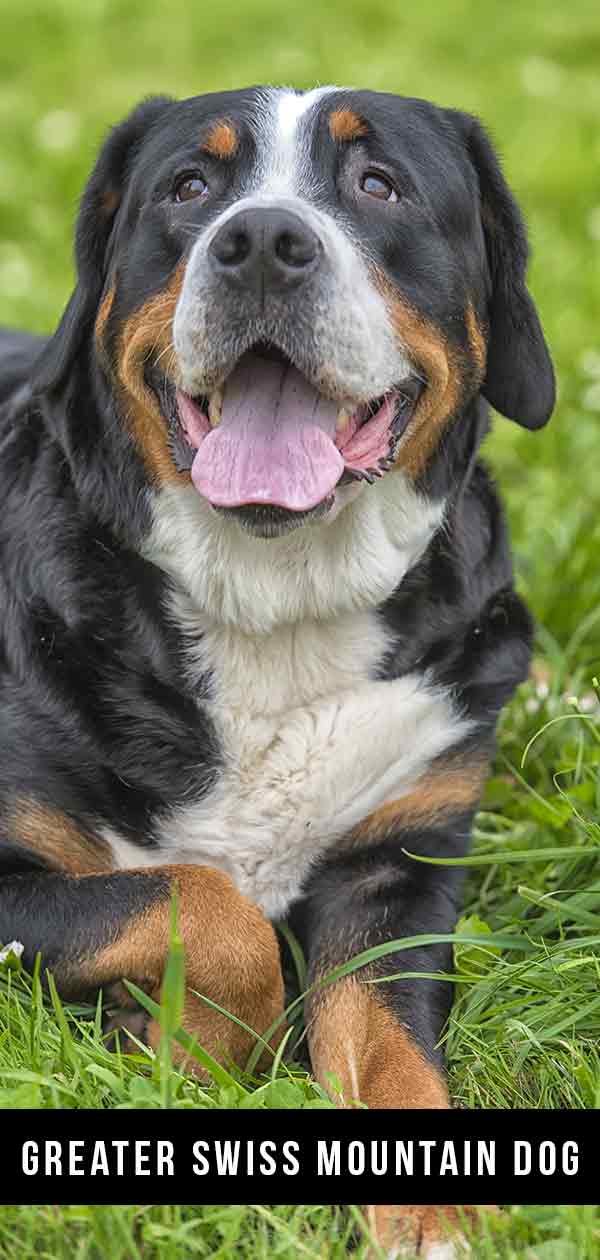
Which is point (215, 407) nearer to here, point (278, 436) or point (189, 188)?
point (278, 436)

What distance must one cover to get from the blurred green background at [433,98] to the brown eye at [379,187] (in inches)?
58.6

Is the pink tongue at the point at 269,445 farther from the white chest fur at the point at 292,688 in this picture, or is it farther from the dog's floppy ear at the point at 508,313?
the dog's floppy ear at the point at 508,313

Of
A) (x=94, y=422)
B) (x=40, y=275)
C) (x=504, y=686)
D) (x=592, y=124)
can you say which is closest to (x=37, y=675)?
(x=94, y=422)

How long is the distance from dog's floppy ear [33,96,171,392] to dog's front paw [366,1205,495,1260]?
1.64m

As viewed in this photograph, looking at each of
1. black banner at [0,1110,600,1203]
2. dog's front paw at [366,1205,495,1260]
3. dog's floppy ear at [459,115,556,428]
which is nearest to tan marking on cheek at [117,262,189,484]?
dog's floppy ear at [459,115,556,428]

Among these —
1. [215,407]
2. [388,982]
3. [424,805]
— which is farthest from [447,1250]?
[215,407]

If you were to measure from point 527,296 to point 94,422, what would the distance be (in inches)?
35.1

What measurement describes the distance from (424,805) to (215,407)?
84 cm

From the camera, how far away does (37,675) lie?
3.22m

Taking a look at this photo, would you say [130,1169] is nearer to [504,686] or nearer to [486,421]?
[504,686]

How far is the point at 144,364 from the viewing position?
3113 millimetres

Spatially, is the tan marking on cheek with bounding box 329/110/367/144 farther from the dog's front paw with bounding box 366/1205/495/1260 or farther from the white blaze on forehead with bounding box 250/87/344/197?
the dog's front paw with bounding box 366/1205/495/1260

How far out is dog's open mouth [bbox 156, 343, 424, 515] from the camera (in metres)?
2.92

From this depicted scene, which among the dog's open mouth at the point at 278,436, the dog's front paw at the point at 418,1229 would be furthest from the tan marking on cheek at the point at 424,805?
the dog's front paw at the point at 418,1229
